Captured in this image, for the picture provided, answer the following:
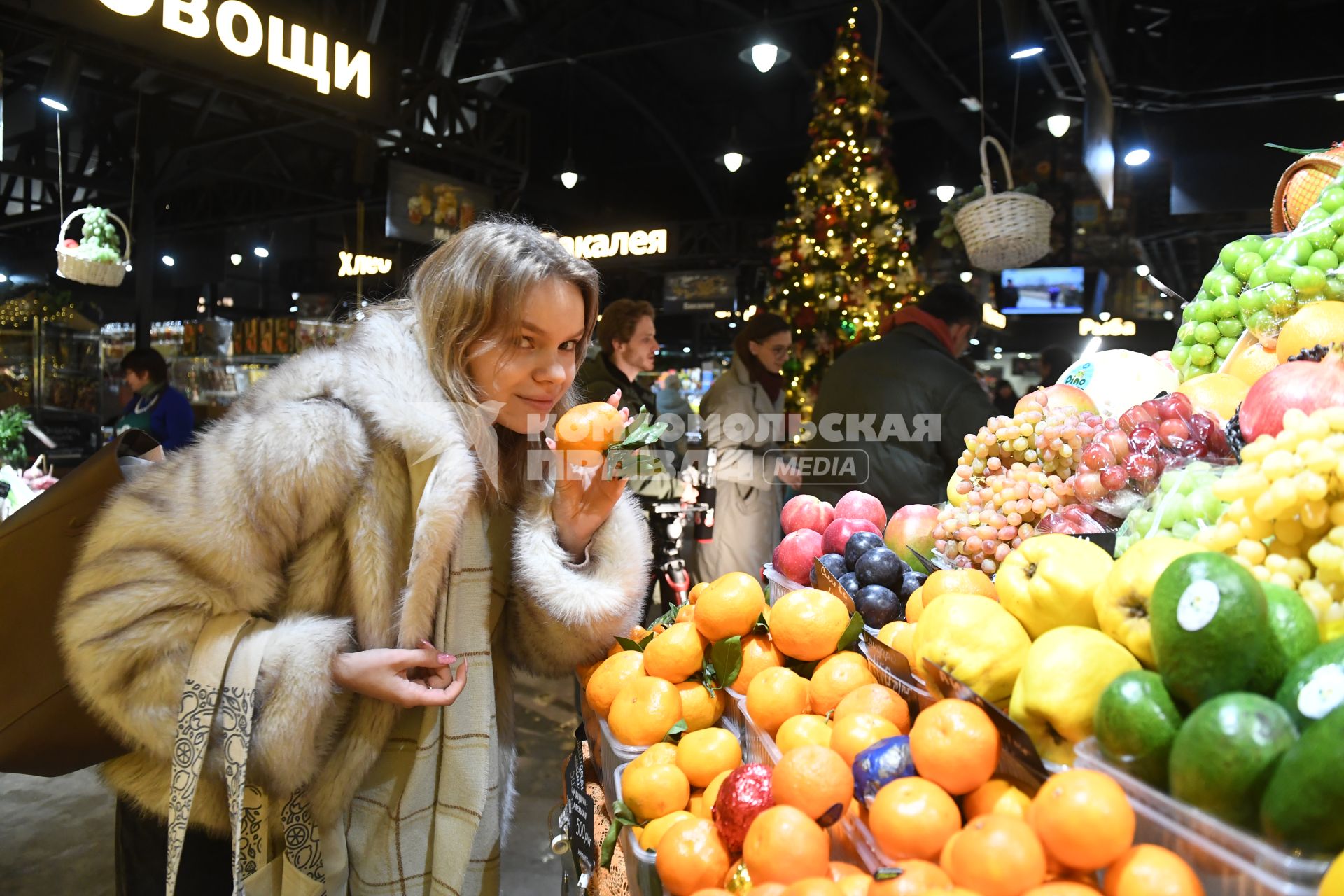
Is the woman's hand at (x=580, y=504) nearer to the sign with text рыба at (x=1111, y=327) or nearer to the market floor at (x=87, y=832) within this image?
the market floor at (x=87, y=832)

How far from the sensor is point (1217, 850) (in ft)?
2.02

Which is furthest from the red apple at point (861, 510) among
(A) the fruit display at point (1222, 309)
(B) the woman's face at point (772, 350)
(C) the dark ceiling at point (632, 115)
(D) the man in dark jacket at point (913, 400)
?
(C) the dark ceiling at point (632, 115)

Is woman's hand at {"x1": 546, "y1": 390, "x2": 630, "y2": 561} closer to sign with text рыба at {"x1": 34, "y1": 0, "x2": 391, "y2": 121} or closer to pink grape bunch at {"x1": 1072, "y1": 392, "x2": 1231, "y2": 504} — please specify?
pink grape bunch at {"x1": 1072, "y1": 392, "x2": 1231, "y2": 504}

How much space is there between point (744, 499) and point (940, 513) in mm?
3143

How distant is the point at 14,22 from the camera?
12.4 feet

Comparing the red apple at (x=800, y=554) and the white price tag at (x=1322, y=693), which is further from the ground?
the white price tag at (x=1322, y=693)

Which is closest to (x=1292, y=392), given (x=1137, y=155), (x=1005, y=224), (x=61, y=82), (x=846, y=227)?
(x=1005, y=224)

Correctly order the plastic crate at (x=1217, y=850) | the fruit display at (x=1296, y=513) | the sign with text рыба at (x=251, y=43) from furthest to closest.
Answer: the sign with text рыба at (x=251, y=43) < the fruit display at (x=1296, y=513) < the plastic crate at (x=1217, y=850)

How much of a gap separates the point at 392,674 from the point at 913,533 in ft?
3.29

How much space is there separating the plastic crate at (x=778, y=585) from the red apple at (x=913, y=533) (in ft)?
0.70

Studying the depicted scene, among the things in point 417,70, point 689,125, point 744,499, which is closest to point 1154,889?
point 744,499

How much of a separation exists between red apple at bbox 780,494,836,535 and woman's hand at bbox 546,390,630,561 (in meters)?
0.49

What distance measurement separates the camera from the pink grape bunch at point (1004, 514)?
48.1 inches

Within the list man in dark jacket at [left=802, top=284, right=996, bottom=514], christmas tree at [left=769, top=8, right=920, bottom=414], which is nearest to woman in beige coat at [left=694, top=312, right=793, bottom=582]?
christmas tree at [left=769, top=8, right=920, bottom=414]
